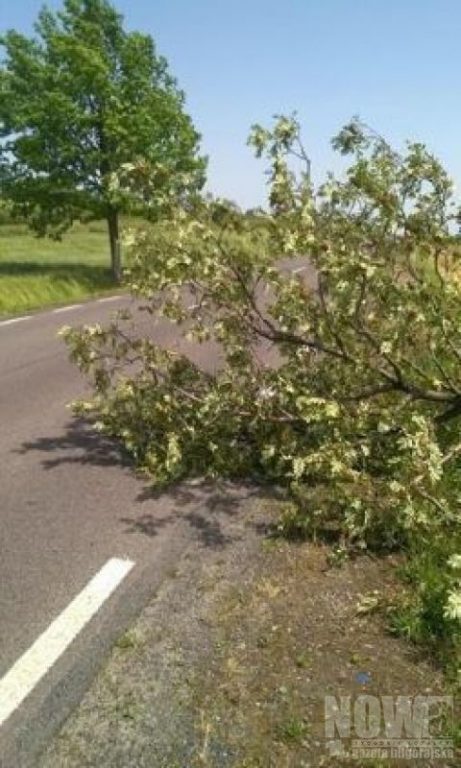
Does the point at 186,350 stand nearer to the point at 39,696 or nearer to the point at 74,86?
the point at 39,696

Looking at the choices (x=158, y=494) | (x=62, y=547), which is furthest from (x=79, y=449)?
(x=62, y=547)

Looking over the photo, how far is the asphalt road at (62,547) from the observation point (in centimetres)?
387

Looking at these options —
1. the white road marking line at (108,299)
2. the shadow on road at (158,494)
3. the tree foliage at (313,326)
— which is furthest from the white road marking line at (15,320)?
the tree foliage at (313,326)

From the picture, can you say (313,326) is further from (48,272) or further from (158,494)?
(48,272)

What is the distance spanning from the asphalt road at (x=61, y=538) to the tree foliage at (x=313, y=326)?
0.57 metres

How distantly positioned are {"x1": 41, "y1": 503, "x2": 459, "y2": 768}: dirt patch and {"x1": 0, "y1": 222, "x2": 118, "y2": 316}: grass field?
604 inches

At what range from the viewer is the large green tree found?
2400 cm

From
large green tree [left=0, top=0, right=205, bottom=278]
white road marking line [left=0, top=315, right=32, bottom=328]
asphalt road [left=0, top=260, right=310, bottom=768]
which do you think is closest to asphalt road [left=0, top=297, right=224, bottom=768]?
asphalt road [left=0, top=260, right=310, bottom=768]

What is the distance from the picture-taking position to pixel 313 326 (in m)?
6.98

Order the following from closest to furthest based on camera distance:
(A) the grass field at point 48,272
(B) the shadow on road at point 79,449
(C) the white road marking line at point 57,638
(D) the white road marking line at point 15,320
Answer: (C) the white road marking line at point 57,638 < (B) the shadow on road at point 79,449 < (D) the white road marking line at point 15,320 < (A) the grass field at point 48,272

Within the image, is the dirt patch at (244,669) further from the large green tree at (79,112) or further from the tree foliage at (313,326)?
the large green tree at (79,112)

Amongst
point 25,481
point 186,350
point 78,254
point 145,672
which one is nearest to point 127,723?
point 145,672

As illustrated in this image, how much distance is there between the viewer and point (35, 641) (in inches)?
168

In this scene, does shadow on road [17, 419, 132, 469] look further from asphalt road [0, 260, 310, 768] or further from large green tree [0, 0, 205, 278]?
large green tree [0, 0, 205, 278]
